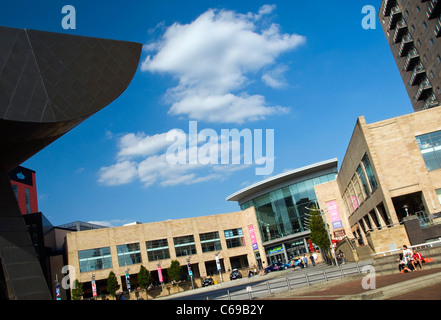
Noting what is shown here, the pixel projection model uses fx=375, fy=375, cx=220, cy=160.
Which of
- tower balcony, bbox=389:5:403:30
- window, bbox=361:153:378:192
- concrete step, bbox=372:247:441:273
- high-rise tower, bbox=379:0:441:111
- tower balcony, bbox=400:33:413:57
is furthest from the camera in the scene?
tower balcony, bbox=389:5:403:30

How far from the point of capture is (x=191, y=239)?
7131 cm

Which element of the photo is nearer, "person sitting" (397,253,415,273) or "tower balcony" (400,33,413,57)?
"person sitting" (397,253,415,273)

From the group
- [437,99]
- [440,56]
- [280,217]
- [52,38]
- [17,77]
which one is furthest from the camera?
[280,217]

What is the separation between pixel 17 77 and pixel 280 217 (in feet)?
225

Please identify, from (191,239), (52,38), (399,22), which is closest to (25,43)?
(52,38)

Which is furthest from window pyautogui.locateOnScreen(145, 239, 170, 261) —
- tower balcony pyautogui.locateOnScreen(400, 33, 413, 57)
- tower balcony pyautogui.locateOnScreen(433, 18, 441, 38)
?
tower balcony pyautogui.locateOnScreen(433, 18, 441, 38)

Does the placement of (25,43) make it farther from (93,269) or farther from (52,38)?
(93,269)

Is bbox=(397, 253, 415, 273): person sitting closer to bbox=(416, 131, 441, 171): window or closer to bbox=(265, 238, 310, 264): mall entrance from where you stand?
bbox=(416, 131, 441, 171): window

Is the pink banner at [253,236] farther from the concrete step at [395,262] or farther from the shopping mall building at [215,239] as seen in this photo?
the concrete step at [395,262]

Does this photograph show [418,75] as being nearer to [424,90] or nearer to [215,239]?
[424,90]

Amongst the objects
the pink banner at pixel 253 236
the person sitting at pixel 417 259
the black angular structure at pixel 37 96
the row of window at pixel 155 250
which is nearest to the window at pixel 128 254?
the row of window at pixel 155 250

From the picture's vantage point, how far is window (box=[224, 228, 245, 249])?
243 ft

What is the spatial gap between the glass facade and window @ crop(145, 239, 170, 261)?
20.6 m

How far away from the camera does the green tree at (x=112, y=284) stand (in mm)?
59438
